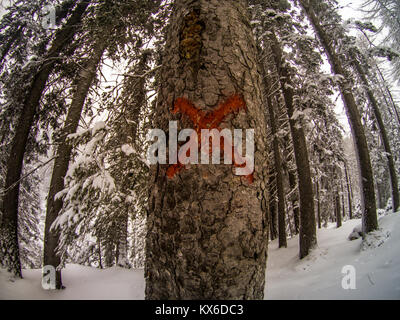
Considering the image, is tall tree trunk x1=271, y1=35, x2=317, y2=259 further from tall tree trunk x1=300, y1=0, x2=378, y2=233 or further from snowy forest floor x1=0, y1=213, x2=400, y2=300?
tall tree trunk x1=300, y1=0, x2=378, y2=233

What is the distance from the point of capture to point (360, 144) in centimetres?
599

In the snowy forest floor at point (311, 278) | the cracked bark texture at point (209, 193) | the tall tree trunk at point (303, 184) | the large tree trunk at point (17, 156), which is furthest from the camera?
the tall tree trunk at point (303, 184)

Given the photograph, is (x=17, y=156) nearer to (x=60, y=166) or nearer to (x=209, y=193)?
(x=60, y=166)

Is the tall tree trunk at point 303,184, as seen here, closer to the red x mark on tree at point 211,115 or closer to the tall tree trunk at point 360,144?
the tall tree trunk at point 360,144

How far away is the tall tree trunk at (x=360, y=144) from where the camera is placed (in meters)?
5.73

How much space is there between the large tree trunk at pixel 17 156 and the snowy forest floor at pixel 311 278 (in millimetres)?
507

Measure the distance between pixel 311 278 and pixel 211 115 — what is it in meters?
6.13

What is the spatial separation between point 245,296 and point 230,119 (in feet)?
3.04

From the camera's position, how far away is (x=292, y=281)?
5180mm

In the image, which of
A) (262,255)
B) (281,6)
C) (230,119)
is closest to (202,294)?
(262,255)

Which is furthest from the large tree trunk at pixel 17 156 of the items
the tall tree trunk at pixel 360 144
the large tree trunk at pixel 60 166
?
the tall tree trunk at pixel 360 144

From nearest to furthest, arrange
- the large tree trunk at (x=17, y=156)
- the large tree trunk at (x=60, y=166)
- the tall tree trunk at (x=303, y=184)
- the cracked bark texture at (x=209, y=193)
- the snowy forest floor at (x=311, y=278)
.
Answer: the cracked bark texture at (x=209, y=193) < the snowy forest floor at (x=311, y=278) < the large tree trunk at (x=60, y=166) < the large tree trunk at (x=17, y=156) < the tall tree trunk at (x=303, y=184)

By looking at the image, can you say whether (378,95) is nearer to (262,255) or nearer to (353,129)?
(353,129)

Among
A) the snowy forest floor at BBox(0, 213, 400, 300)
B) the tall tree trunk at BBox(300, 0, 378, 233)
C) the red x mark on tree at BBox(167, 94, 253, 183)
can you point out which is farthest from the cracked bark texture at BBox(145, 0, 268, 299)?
the tall tree trunk at BBox(300, 0, 378, 233)
